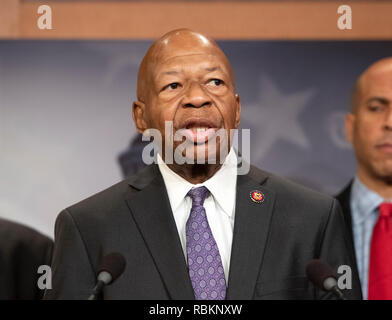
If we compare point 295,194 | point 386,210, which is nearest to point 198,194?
point 295,194

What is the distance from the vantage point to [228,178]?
178cm

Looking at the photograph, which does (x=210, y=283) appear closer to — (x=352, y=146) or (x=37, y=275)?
(x=37, y=275)

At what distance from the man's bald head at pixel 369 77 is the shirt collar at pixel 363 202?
304 mm

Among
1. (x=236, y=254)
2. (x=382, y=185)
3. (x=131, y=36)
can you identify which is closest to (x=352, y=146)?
(x=382, y=185)

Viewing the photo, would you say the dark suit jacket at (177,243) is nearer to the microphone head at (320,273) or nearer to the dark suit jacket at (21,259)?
the microphone head at (320,273)

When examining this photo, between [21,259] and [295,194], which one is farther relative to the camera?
[21,259]

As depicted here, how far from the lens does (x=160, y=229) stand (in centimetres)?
167

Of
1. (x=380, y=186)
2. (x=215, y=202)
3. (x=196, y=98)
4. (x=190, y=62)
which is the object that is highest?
(x=190, y=62)

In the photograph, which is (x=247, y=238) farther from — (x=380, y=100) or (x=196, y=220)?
(x=380, y=100)

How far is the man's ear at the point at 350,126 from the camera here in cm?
259

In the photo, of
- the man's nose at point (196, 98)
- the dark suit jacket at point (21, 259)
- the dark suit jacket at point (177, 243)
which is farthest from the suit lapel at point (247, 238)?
the dark suit jacket at point (21, 259)

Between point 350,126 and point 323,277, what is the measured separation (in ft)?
4.24

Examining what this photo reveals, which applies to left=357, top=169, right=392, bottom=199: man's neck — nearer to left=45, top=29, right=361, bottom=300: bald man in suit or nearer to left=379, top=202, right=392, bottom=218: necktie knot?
left=379, top=202, right=392, bottom=218: necktie knot

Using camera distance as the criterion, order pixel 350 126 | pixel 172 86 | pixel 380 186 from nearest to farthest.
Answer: pixel 172 86 < pixel 380 186 < pixel 350 126
